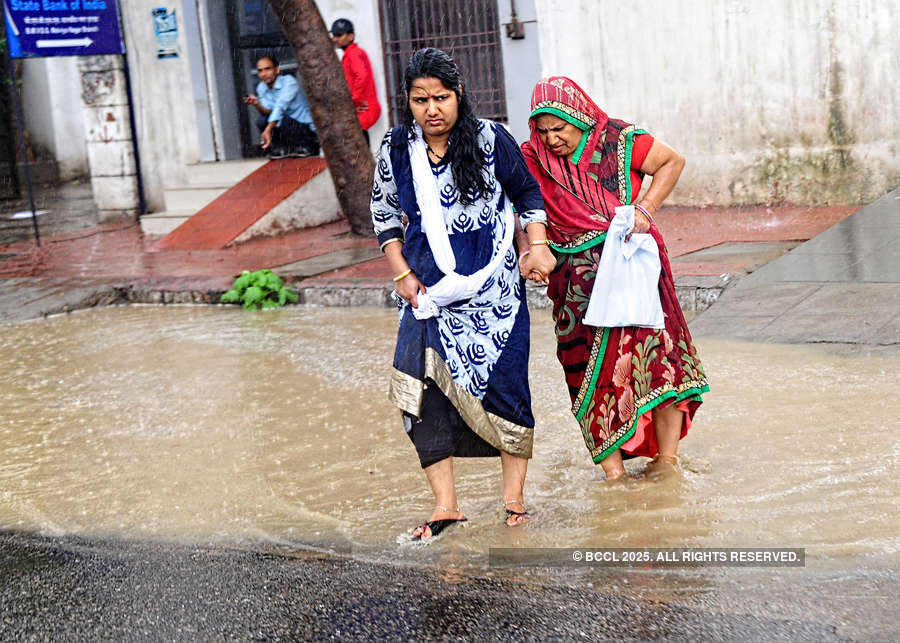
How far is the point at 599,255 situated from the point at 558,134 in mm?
484

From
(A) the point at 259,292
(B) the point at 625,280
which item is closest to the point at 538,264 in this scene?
(B) the point at 625,280

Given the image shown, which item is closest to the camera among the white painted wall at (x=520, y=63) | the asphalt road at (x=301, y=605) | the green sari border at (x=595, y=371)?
the asphalt road at (x=301, y=605)

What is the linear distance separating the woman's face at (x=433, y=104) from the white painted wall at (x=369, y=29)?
8.96 meters

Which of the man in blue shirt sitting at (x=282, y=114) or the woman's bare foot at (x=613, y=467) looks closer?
the woman's bare foot at (x=613, y=467)

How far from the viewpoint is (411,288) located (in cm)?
412

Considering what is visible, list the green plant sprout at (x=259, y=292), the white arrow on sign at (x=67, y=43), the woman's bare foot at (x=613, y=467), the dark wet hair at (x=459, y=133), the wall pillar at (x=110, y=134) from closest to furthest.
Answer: the dark wet hair at (x=459, y=133) < the woman's bare foot at (x=613, y=467) < the green plant sprout at (x=259, y=292) < the white arrow on sign at (x=67, y=43) < the wall pillar at (x=110, y=134)

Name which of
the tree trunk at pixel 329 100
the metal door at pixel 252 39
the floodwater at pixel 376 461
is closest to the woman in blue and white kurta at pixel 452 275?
the floodwater at pixel 376 461

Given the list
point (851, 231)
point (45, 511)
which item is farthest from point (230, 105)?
point (45, 511)

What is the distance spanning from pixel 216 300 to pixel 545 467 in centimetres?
537

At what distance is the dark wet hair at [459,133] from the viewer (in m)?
4.00

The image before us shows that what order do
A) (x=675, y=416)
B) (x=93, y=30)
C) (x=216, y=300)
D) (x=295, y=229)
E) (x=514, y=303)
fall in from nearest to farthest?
(x=514, y=303) → (x=675, y=416) → (x=216, y=300) → (x=295, y=229) → (x=93, y=30)

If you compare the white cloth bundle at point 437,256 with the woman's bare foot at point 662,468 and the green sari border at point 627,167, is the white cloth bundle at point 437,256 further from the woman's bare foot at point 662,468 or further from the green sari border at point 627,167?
the woman's bare foot at point 662,468

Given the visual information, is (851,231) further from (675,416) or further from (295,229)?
(295,229)

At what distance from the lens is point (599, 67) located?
453 inches
